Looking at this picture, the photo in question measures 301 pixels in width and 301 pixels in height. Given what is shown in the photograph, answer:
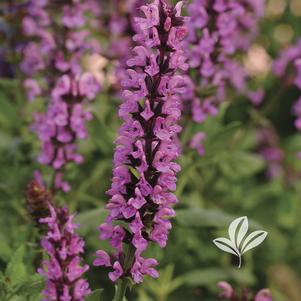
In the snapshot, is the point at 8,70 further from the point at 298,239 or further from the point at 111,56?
the point at 298,239

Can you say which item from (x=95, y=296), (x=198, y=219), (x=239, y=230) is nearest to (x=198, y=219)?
(x=198, y=219)

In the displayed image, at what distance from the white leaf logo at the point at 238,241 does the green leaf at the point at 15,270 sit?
639 millimetres

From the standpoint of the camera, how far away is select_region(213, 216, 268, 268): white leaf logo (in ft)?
5.66

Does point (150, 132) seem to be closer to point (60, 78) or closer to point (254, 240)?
point (254, 240)

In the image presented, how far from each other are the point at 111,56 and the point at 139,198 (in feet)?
5.82

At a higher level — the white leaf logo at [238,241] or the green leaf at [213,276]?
the white leaf logo at [238,241]

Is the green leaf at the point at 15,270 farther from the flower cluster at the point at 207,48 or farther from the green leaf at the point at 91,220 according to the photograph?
the flower cluster at the point at 207,48

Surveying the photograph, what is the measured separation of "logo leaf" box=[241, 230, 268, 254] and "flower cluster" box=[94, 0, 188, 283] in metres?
0.23

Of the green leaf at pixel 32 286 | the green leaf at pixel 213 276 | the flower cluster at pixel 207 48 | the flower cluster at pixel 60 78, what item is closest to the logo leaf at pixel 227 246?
the green leaf at pixel 32 286

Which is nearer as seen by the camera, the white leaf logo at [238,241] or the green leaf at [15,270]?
the white leaf logo at [238,241]

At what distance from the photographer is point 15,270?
6.78 ft

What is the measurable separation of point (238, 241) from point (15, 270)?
27.5 inches

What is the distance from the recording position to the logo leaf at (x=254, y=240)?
1729 millimetres

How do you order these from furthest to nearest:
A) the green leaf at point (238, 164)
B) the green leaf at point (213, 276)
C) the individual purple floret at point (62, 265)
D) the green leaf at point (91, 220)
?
the green leaf at point (238, 164) → the green leaf at point (213, 276) → the green leaf at point (91, 220) → the individual purple floret at point (62, 265)
